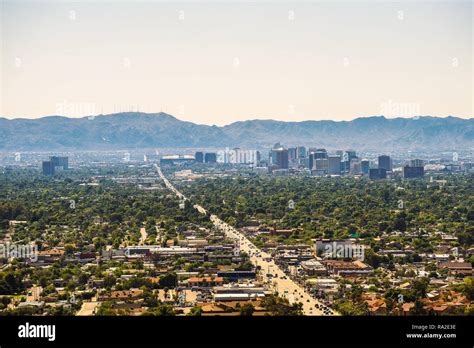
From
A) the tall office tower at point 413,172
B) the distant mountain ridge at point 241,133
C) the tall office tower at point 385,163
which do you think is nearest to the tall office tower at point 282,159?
the tall office tower at point 385,163

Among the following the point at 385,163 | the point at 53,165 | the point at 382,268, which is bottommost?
the point at 382,268

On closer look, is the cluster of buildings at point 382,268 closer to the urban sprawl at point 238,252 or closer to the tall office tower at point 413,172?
the urban sprawl at point 238,252

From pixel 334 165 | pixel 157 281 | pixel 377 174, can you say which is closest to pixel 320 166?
pixel 334 165

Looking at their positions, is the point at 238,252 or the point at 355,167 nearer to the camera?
the point at 238,252

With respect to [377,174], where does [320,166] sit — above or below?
above

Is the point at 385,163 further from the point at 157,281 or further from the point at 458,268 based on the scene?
the point at 157,281

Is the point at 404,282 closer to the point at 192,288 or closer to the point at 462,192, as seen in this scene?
the point at 192,288
